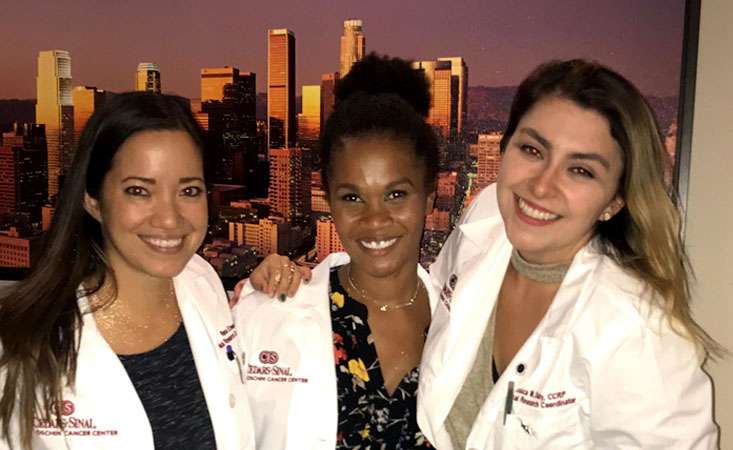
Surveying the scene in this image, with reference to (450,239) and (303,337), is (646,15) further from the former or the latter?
(303,337)

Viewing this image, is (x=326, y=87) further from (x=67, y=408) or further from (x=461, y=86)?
(x=67, y=408)

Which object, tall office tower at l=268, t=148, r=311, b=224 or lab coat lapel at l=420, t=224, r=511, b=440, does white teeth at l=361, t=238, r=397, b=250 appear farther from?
tall office tower at l=268, t=148, r=311, b=224

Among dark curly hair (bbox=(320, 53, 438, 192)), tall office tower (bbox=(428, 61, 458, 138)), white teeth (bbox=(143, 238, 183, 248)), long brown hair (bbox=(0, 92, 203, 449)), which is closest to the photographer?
long brown hair (bbox=(0, 92, 203, 449))

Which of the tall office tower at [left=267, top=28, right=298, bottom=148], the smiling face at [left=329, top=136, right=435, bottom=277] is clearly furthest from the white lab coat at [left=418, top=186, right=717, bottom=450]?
the tall office tower at [left=267, top=28, right=298, bottom=148]

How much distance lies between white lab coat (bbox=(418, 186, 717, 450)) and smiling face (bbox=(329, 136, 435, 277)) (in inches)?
9.4

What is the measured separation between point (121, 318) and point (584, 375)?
1.13 m

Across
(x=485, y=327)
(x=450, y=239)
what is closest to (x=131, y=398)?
(x=485, y=327)

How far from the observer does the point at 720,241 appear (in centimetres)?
238

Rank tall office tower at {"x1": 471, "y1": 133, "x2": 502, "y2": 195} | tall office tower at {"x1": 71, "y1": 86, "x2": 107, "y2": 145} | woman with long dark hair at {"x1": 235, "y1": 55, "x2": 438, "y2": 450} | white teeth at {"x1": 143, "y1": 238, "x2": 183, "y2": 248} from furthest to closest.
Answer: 1. tall office tower at {"x1": 71, "y1": 86, "x2": 107, "y2": 145}
2. tall office tower at {"x1": 471, "y1": 133, "x2": 502, "y2": 195}
3. woman with long dark hair at {"x1": 235, "y1": 55, "x2": 438, "y2": 450}
4. white teeth at {"x1": 143, "y1": 238, "x2": 183, "y2": 248}

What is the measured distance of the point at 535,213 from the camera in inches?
54.0

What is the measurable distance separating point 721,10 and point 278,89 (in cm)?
183

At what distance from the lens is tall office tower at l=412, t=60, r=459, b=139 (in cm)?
243

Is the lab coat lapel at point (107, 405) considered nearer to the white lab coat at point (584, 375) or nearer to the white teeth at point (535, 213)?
the white lab coat at point (584, 375)

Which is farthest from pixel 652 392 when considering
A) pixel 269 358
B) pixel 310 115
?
pixel 310 115
